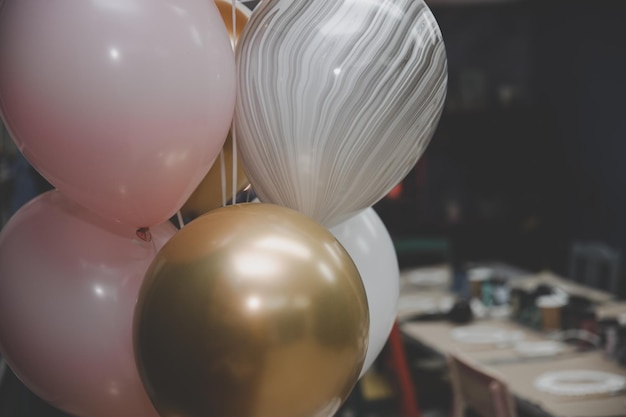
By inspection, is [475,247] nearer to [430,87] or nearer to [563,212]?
[563,212]

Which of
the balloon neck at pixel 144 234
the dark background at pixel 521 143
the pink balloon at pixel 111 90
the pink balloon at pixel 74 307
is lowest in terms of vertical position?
the dark background at pixel 521 143

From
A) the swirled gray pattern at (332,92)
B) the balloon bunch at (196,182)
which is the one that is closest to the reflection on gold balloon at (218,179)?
the balloon bunch at (196,182)

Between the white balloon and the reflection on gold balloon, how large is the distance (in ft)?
0.61

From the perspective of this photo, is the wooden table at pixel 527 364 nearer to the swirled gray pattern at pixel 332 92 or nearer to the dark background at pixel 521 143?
the swirled gray pattern at pixel 332 92

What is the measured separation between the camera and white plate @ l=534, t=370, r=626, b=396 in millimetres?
2250

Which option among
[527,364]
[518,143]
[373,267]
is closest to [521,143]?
[518,143]

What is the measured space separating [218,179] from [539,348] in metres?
1.93

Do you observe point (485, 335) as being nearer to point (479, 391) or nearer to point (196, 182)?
point (479, 391)

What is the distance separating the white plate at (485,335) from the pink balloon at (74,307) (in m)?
2.03

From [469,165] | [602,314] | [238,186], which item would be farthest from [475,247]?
[238,186]

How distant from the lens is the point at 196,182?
975mm

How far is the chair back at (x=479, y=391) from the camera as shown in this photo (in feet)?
6.89

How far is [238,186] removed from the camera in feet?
3.99

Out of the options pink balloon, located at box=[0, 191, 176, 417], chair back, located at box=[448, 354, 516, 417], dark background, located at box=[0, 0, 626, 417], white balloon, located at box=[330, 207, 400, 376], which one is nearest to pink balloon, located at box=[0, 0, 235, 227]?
pink balloon, located at box=[0, 191, 176, 417]
